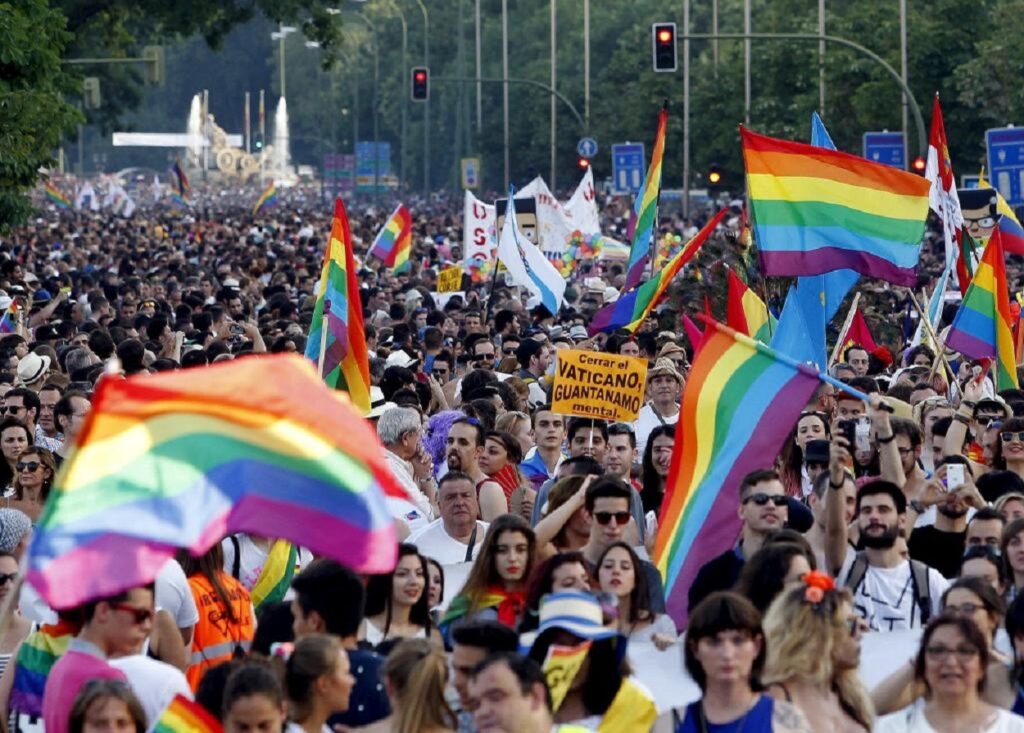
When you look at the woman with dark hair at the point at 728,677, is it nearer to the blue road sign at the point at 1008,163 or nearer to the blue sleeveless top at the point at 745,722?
the blue sleeveless top at the point at 745,722

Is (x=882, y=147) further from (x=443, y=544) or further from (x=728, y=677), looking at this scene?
(x=728, y=677)

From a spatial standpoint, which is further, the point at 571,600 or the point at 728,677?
the point at 571,600

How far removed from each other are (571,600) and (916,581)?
6.25 ft

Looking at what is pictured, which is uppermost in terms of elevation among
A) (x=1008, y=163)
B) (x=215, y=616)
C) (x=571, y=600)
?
(x=1008, y=163)

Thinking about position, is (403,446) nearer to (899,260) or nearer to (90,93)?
(899,260)

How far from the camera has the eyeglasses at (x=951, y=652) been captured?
713cm

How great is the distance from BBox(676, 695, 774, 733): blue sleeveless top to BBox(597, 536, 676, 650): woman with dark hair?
144 cm

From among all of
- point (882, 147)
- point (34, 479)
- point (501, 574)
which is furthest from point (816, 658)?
point (882, 147)

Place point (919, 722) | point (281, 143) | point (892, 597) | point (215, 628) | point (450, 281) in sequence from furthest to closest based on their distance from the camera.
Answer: point (281, 143), point (450, 281), point (892, 597), point (215, 628), point (919, 722)

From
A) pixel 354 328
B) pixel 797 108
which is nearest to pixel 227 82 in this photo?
pixel 797 108

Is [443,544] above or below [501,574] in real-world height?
below

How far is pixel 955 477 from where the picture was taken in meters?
10.1

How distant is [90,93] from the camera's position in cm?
4809

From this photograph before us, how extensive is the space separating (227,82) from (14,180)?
16852 cm
